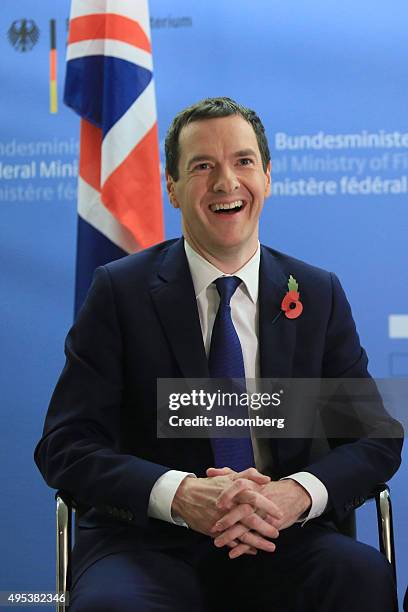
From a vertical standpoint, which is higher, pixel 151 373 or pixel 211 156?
pixel 211 156

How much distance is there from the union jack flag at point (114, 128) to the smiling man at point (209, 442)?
67 cm

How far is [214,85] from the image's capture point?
3.47 metres

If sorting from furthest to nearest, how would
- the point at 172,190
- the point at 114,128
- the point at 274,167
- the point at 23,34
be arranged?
the point at 23,34 < the point at 274,167 < the point at 114,128 < the point at 172,190

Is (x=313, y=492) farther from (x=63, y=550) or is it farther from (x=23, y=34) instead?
(x=23, y=34)

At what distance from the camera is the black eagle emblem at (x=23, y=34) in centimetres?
354

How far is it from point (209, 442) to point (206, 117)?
0.82 metres

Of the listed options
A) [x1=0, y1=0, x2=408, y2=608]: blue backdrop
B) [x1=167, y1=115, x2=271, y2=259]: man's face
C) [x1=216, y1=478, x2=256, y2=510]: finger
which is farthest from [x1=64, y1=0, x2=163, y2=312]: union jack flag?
[x1=216, y1=478, x2=256, y2=510]: finger

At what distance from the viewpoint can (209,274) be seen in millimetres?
2291

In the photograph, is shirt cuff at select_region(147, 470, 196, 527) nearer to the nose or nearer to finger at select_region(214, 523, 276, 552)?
finger at select_region(214, 523, 276, 552)

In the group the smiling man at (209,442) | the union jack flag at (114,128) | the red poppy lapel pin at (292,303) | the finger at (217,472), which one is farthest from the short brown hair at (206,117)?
the finger at (217,472)

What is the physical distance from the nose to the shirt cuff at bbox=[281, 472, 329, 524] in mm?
731

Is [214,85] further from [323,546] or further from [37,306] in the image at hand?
[323,546]

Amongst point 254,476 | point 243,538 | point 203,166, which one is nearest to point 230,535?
point 243,538

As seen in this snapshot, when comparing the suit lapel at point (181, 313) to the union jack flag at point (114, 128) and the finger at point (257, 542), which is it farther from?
the union jack flag at point (114, 128)
